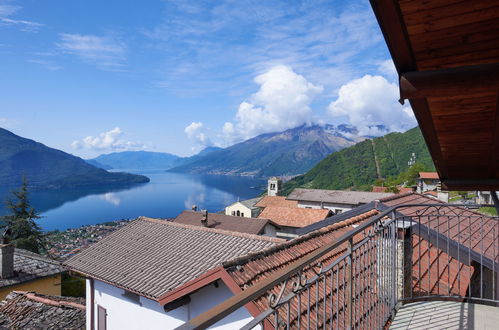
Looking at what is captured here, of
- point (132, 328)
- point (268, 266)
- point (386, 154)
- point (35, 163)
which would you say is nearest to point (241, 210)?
point (132, 328)

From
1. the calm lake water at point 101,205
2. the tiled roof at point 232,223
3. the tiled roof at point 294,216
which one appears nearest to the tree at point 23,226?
the tiled roof at point 232,223

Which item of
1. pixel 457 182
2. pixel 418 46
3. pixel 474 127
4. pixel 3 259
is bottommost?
pixel 3 259

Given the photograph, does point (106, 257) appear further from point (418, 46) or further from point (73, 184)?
point (73, 184)

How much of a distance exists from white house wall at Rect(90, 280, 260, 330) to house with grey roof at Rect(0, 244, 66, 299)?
133 inches

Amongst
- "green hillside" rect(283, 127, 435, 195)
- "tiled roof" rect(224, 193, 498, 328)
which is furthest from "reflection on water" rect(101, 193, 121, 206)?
"tiled roof" rect(224, 193, 498, 328)

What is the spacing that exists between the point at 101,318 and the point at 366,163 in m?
108

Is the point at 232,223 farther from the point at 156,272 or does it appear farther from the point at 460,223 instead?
the point at 460,223

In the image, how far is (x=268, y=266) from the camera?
563 cm

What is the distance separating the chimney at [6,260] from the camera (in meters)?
11.7

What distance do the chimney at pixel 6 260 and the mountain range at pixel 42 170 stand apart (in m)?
146

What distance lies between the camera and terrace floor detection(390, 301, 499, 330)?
11.0ft

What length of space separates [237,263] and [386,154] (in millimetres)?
117710

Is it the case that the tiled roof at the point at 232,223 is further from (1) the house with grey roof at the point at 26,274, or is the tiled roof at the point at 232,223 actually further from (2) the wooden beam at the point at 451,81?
(2) the wooden beam at the point at 451,81

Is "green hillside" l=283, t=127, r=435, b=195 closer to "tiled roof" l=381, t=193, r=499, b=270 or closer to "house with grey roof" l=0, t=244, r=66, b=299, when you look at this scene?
"house with grey roof" l=0, t=244, r=66, b=299
